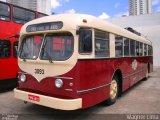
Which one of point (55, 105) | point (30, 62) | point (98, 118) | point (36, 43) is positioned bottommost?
point (98, 118)

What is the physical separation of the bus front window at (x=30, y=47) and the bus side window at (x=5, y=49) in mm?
3030

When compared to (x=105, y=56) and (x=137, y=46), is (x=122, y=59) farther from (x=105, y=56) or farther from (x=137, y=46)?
(x=137, y=46)

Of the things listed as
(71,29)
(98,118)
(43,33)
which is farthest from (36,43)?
(98,118)

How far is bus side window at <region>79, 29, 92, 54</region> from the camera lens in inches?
249

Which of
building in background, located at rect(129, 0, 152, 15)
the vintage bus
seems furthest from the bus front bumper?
building in background, located at rect(129, 0, 152, 15)

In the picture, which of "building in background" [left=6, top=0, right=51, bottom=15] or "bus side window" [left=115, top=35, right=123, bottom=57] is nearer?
"bus side window" [left=115, top=35, right=123, bottom=57]

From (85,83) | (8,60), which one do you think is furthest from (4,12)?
(85,83)

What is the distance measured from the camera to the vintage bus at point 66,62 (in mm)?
6234

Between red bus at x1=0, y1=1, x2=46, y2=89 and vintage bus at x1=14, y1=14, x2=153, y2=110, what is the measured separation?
10.1 feet

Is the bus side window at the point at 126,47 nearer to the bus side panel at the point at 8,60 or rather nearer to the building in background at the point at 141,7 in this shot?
the bus side panel at the point at 8,60

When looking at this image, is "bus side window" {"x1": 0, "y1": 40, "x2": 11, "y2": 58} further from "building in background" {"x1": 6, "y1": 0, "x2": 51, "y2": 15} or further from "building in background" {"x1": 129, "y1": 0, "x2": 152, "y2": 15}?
"building in background" {"x1": 129, "y1": 0, "x2": 152, "y2": 15}

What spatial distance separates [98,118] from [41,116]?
1.50m

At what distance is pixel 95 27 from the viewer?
6.85 meters

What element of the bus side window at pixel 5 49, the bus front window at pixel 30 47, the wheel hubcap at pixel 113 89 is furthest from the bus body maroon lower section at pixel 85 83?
the bus side window at pixel 5 49
